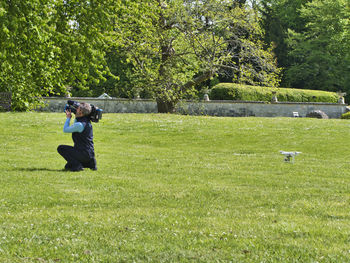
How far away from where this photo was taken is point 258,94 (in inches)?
1772

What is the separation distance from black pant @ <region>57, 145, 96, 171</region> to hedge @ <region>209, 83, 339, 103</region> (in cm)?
2980

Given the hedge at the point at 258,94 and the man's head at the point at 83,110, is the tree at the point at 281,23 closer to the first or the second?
the hedge at the point at 258,94

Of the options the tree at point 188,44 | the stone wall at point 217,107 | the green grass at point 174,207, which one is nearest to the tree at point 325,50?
the stone wall at point 217,107

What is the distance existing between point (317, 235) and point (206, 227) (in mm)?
1446

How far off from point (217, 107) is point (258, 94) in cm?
566

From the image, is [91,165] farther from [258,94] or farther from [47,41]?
[258,94]

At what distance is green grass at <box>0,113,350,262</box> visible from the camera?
16.7 feet

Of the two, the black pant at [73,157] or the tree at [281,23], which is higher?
the tree at [281,23]

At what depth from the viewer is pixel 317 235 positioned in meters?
5.86

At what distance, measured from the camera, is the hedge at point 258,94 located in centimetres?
4334

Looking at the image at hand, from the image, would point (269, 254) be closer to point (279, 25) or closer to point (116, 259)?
point (116, 259)

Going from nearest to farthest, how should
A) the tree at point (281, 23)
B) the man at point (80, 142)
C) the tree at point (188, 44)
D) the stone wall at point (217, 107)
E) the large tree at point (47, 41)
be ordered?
1. the man at point (80, 142)
2. the large tree at point (47, 41)
3. the tree at point (188, 44)
4. the stone wall at point (217, 107)
5. the tree at point (281, 23)

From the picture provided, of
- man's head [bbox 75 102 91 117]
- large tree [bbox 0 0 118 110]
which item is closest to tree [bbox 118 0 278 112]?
large tree [bbox 0 0 118 110]

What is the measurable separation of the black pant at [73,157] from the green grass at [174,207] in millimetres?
389
